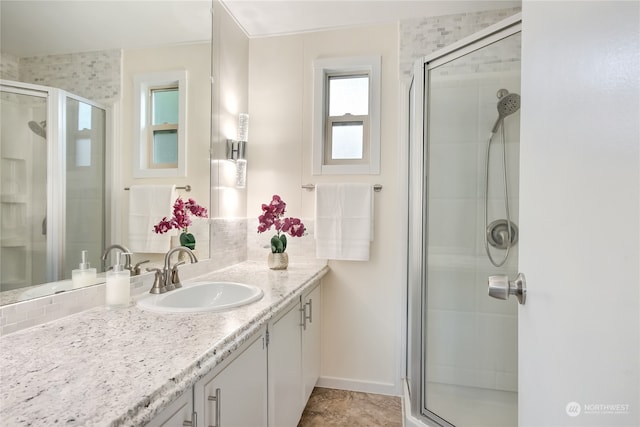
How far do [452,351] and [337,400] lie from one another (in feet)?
2.56

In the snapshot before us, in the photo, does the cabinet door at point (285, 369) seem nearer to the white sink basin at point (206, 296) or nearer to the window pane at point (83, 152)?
the white sink basin at point (206, 296)

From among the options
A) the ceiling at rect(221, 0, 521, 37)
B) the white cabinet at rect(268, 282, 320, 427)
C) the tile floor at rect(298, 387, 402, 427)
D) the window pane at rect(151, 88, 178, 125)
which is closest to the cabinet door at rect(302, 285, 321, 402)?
the white cabinet at rect(268, 282, 320, 427)

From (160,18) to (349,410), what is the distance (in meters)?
2.30

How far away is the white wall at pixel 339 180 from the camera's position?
6.75 feet

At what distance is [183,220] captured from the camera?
5.20ft

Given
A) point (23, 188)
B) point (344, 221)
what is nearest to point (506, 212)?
point (344, 221)

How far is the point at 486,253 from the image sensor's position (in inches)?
68.5

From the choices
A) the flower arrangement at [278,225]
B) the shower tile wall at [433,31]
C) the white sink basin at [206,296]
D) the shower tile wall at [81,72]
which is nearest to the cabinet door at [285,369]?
the white sink basin at [206,296]

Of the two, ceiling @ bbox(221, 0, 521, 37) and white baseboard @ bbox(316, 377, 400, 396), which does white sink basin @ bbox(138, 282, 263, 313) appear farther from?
ceiling @ bbox(221, 0, 521, 37)

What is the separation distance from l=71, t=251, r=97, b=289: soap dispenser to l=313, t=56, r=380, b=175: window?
138cm

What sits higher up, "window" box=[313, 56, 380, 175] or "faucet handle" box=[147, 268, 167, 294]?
"window" box=[313, 56, 380, 175]

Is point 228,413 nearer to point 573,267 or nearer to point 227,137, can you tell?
point 573,267

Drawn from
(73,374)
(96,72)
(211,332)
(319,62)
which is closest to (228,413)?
(211,332)

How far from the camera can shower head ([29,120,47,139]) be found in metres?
0.93
